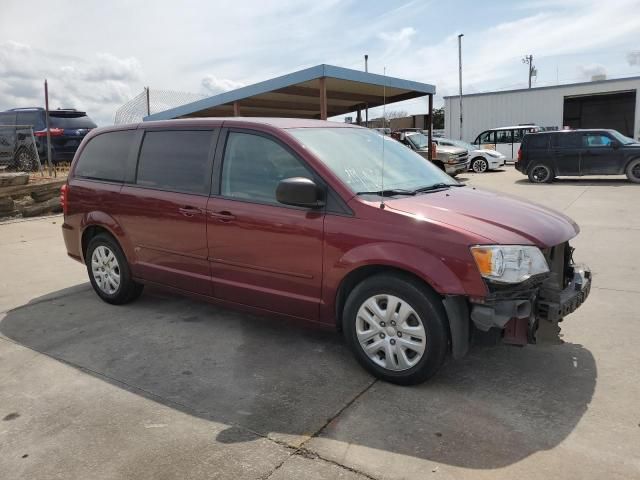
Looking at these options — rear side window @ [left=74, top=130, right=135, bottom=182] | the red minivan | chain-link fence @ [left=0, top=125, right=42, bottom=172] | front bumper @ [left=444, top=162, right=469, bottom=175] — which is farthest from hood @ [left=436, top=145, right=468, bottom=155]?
rear side window @ [left=74, top=130, right=135, bottom=182]

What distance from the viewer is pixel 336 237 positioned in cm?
340

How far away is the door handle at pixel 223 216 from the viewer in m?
3.90

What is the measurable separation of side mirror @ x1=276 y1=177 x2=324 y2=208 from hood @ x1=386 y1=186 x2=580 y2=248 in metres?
0.48

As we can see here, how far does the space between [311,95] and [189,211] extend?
10.7m

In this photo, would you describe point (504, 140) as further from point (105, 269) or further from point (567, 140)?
point (105, 269)

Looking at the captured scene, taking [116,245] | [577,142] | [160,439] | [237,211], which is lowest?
[160,439]

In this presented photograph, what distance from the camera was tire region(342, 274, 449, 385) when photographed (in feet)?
10.2

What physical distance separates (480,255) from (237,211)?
5.88 ft

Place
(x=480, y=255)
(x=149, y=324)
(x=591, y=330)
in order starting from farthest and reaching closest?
(x=149, y=324)
(x=591, y=330)
(x=480, y=255)

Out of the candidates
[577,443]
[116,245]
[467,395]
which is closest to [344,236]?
[467,395]

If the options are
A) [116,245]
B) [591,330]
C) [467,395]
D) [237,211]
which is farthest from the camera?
[116,245]

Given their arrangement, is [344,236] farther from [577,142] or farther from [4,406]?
[577,142]

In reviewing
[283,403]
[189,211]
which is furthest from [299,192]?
[283,403]

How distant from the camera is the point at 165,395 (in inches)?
129
